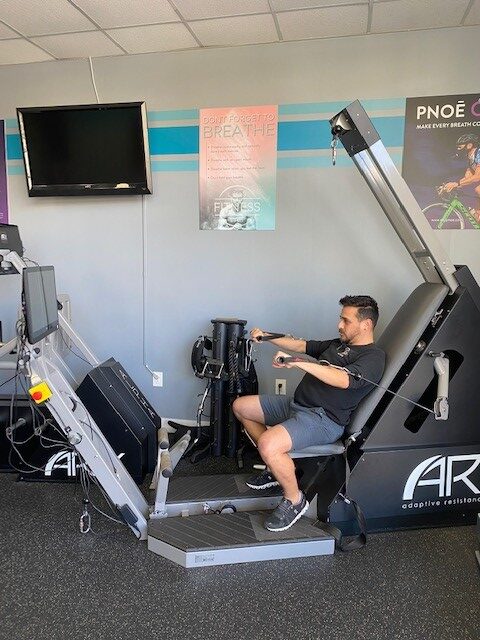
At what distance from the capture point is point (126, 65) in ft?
11.5

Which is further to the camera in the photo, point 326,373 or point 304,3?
point 304,3

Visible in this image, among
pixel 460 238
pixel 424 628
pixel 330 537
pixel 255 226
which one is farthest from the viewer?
pixel 255 226

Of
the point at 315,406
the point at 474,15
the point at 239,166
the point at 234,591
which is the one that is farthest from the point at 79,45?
the point at 234,591

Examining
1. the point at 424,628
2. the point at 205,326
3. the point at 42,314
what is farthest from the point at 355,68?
the point at 424,628

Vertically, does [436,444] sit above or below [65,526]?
→ above

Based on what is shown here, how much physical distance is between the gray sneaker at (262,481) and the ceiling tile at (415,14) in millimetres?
2901

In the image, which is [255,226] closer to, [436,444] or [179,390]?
[179,390]

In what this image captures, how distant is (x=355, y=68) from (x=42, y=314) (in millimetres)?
2662

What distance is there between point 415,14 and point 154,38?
5.72 feet

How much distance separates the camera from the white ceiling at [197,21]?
2.79 meters

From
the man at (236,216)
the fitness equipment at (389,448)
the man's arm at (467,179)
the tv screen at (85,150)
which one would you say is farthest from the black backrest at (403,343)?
the tv screen at (85,150)

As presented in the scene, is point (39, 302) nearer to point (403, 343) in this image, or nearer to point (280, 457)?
point (280, 457)

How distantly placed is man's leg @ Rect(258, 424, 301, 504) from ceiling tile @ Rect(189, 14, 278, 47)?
8.49 feet

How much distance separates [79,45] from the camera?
335 centimetres
